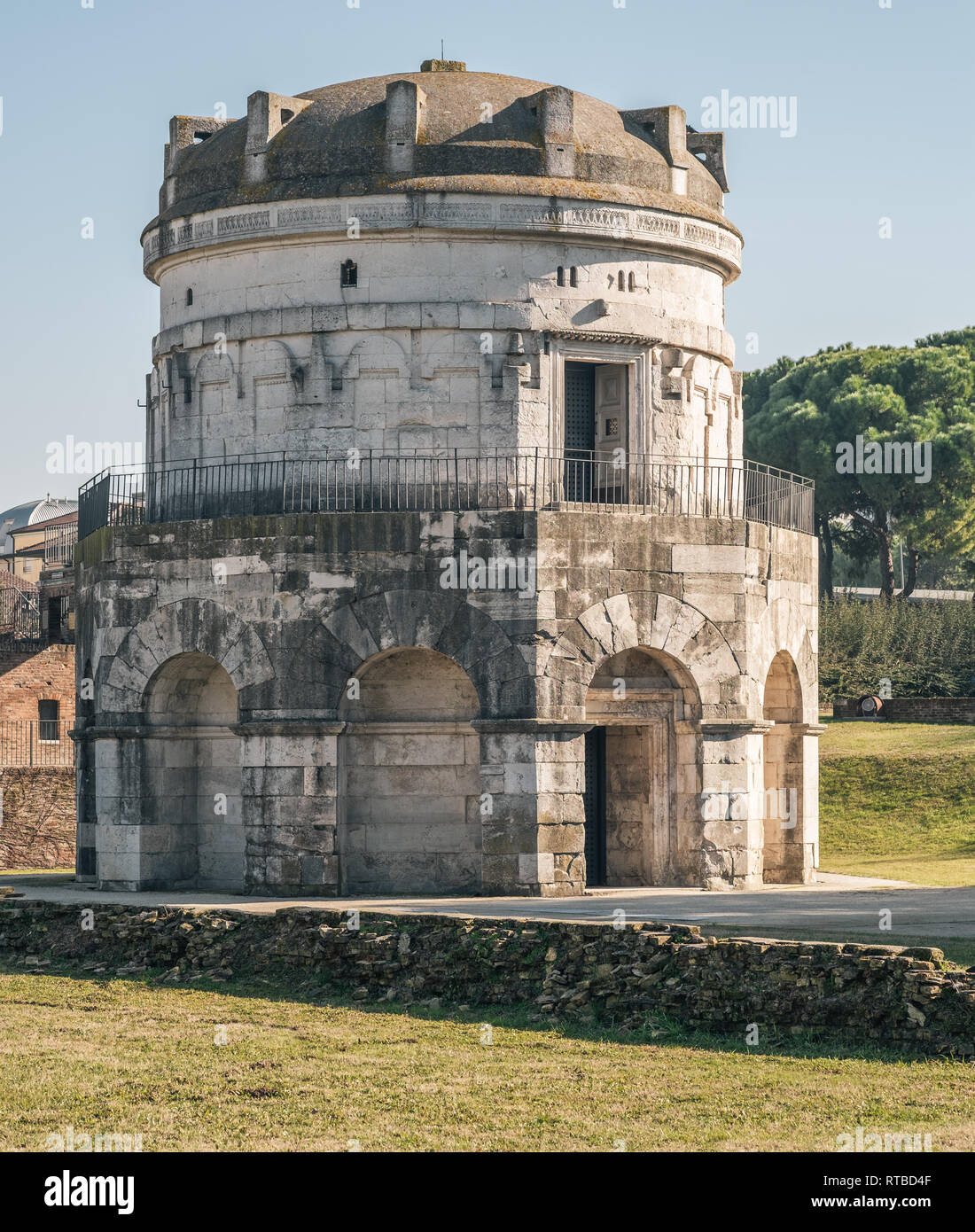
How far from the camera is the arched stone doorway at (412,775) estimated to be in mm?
29172

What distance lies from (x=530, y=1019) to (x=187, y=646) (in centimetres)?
1093

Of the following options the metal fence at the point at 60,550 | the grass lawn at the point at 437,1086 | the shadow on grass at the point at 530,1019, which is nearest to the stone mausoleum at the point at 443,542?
the shadow on grass at the point at 530,1019

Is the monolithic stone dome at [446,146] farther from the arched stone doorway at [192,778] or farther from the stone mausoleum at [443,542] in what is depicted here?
the arched stone doorway at [192,778]

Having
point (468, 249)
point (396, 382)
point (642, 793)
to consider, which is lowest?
point (642, 793)

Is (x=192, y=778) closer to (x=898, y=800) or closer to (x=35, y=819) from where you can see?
(x=35, y=819)

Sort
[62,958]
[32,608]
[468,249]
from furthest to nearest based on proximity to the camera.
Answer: [32,608] → [468,249] → [62,958]

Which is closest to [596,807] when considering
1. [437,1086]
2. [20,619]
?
[437,1086]

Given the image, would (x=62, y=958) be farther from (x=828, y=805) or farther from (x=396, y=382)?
(x=828, y=805)

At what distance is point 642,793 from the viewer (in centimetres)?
3002

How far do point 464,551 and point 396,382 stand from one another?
345 cm

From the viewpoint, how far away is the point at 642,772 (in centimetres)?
3003

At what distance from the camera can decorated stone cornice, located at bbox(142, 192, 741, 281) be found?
29875mm
